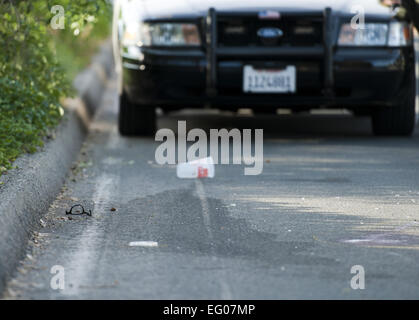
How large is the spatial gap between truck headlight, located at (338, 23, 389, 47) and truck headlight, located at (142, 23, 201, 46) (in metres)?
1.19

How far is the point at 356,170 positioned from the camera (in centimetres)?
753

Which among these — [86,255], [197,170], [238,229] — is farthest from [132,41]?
[86,255]

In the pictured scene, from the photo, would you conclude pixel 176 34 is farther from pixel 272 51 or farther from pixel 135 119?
pixel 135 119

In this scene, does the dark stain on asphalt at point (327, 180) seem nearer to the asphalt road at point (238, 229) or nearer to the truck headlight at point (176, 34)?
the asphalt road at point (238, 229)

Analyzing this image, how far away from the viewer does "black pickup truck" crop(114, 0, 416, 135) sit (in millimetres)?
8805

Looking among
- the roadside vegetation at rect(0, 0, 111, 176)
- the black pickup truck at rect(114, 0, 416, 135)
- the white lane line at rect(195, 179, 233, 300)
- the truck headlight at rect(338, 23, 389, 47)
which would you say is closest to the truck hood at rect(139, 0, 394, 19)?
the black pickup truck at rect(114, 0, 416, 135)

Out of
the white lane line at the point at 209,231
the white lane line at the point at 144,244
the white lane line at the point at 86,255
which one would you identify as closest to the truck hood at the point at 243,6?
the white lane line at the point at 209,231

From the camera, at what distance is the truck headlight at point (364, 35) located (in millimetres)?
8883

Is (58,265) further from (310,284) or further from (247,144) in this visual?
(247,144)

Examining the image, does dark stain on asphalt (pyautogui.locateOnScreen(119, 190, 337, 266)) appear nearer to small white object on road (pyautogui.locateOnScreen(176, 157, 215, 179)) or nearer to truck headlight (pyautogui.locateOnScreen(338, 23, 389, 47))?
small white object on road (pyautogui.locateOnScreen(176, 157, 215, 179))

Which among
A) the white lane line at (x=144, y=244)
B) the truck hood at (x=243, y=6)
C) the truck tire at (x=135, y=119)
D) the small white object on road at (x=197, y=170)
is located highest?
the truck hood at (x=243, y=6)

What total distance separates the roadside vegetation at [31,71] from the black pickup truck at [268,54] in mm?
579

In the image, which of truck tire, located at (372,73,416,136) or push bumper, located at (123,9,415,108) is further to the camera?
truck tire, located at (372,73,416,136)

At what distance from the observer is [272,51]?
8828 millimetres
